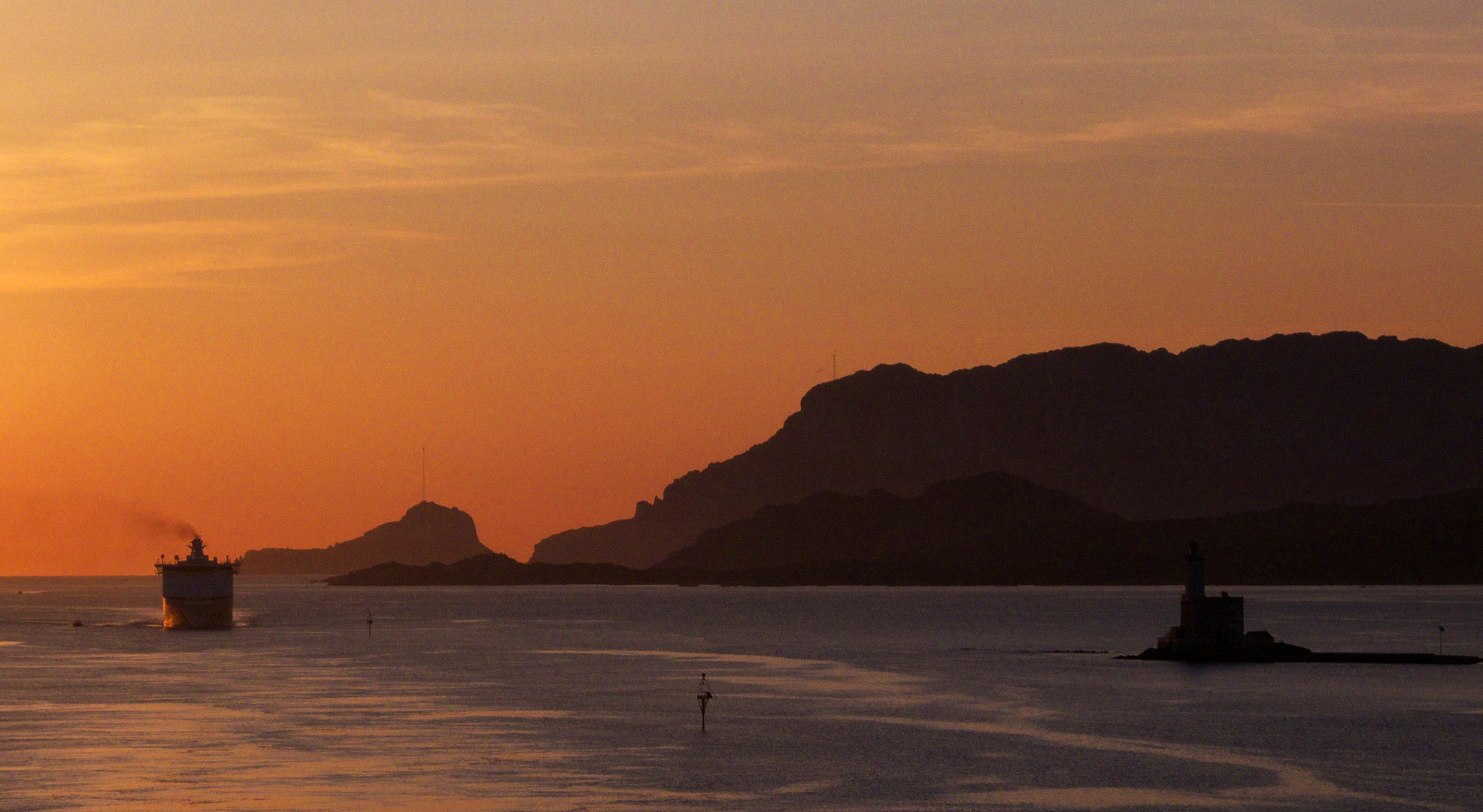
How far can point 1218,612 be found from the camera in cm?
13375

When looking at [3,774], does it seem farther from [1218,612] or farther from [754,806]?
[1218,612]

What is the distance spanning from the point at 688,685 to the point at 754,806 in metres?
55.8

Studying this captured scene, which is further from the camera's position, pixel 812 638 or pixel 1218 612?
pixel 812 638

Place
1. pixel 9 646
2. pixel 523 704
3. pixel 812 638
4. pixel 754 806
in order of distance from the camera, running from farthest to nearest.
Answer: pixel 812 638, pixel 9 646, pixel 523 704, pixel 754 806

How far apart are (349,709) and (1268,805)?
49.5 metres

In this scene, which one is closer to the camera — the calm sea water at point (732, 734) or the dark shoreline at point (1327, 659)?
the calm sea water at point (732, 734)

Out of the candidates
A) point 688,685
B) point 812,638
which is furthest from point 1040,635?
point 688,685

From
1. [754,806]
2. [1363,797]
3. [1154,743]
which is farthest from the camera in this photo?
[1154,743]

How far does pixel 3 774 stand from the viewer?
219ft

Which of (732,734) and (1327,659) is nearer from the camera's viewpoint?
(732,734)

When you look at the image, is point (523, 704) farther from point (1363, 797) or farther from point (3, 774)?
point (1363, 797)

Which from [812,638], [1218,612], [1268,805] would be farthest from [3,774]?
[812,638]

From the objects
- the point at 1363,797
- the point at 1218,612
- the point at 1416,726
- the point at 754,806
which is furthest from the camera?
the point at 1218,612

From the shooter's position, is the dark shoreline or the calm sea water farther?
the dark shoreline
